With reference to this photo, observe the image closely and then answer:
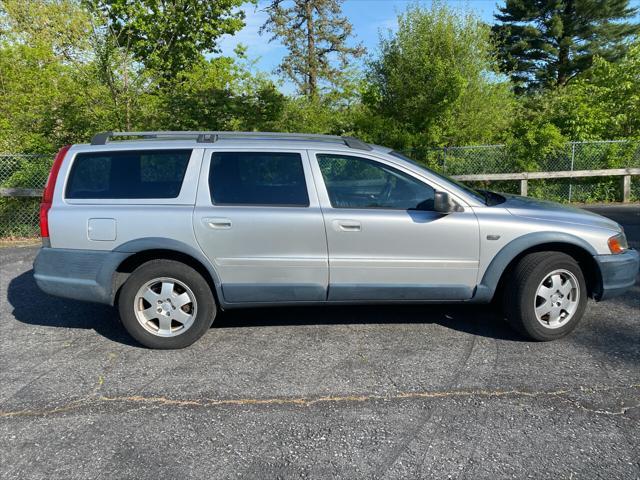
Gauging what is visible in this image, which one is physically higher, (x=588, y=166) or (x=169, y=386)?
(x=588, y=166)

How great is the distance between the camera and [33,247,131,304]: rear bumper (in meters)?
4.00

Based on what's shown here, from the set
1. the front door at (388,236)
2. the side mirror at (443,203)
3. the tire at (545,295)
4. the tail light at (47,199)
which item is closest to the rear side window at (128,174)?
the tail light at (47,199)

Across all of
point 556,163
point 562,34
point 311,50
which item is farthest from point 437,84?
point 562,34

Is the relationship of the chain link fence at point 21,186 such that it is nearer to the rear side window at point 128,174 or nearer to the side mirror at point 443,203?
the rear side window at point 128,174

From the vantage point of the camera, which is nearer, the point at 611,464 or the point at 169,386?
the point at 611,464

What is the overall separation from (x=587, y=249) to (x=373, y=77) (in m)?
9.50

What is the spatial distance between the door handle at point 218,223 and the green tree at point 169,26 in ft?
36.3

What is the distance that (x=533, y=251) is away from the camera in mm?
4129

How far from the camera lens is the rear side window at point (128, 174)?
407 cm

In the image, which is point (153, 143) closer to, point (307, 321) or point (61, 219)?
point (61, 219)

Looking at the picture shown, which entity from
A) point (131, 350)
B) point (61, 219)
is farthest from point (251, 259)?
point (61, 219)

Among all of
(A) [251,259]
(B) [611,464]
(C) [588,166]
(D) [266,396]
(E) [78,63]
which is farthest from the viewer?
(C) [588,166]

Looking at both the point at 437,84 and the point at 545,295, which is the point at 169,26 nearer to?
the point at 437,84

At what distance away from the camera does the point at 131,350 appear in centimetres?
411
